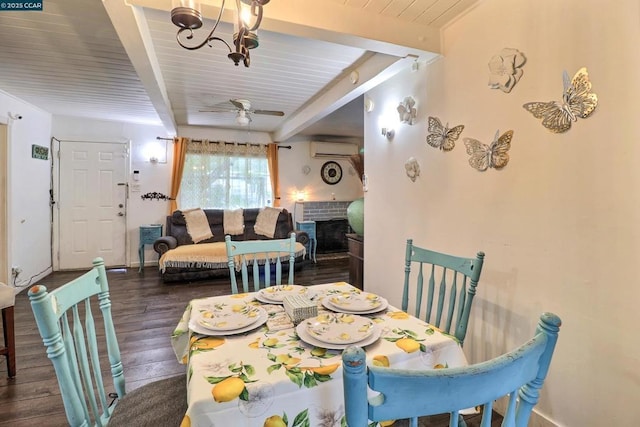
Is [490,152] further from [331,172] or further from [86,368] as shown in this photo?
[331,172]

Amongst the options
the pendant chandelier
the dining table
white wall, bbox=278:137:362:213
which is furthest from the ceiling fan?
the dining table

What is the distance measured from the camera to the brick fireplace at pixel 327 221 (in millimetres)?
6145

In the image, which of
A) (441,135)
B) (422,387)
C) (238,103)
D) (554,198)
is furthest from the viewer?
(238,103)

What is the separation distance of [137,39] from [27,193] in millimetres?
3347

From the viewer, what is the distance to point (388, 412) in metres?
0.54

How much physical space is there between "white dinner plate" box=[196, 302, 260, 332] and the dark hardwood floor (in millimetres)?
957

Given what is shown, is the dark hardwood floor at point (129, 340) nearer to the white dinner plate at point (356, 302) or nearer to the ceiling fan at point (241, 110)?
the white dinner plate at point (356, 302)

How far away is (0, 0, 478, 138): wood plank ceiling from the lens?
1.82m

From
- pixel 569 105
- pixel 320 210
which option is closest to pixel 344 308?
pixel 569 105

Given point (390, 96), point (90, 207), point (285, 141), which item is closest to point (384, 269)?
point (390, 96)

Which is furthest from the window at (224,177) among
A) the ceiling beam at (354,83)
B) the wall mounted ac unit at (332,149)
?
the ceiling beam at (354,83)

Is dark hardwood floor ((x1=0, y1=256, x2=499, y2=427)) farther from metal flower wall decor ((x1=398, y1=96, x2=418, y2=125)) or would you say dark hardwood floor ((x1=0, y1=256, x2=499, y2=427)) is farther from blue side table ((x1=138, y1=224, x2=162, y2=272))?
metal flower wall decor ((x1=398, y1=96, x2=418, y2=125))

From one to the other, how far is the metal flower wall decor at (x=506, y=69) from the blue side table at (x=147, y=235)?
4.95 meters

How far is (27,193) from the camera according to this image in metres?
3.91
